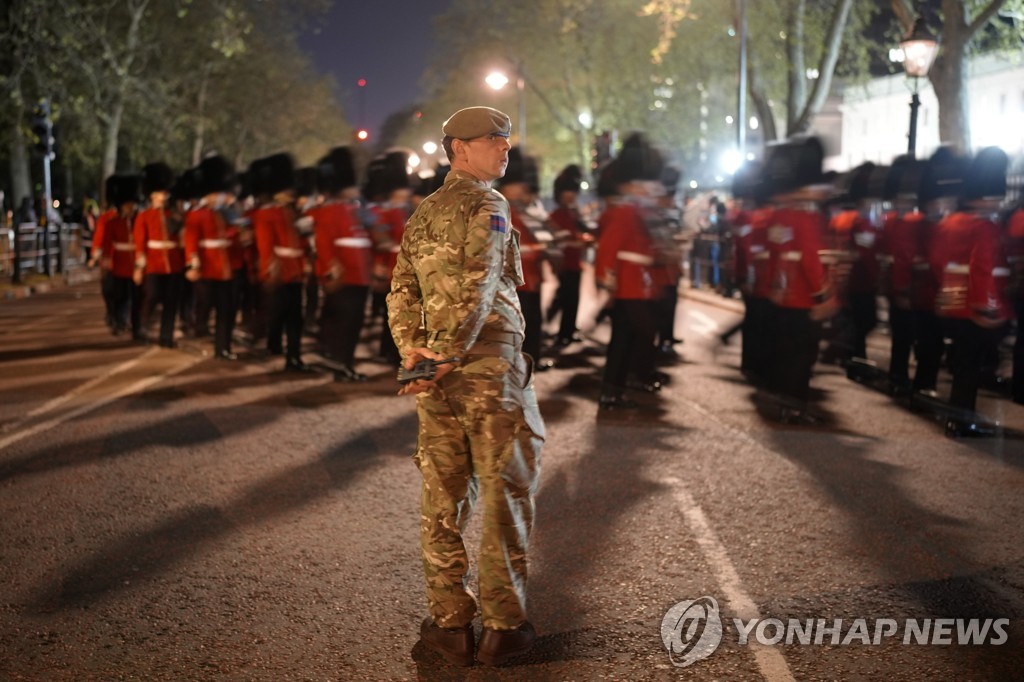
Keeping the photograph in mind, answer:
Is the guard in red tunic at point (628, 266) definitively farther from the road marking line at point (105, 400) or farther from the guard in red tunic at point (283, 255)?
the road marking line at point (105, 400)

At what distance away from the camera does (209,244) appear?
12.5 meters

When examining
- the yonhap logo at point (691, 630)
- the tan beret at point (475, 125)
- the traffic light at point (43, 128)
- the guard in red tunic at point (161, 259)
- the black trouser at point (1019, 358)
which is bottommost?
the yonhap logo at point (691, 630)

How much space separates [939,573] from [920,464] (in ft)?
7.82

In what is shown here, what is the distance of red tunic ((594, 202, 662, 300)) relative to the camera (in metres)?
9.34

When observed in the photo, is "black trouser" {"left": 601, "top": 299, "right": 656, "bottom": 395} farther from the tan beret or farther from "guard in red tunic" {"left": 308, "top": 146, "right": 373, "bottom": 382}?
the tan beret

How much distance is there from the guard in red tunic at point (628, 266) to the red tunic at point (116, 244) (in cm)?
701

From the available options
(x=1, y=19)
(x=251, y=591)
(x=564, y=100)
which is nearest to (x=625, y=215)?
(x=251, y=591)

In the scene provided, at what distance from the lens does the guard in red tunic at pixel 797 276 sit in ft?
28.4

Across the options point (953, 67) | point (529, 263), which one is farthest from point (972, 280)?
point (953, 67)

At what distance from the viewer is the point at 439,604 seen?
4.37 metres

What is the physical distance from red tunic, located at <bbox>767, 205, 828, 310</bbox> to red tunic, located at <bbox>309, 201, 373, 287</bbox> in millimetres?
3913

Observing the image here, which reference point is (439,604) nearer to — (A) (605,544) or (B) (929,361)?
(A) (605,544)

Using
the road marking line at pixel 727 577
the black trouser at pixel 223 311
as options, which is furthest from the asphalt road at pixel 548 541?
the black trouser at pixel 223 311

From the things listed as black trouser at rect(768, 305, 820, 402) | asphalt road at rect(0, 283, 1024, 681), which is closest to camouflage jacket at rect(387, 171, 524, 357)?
asphalt road at rect(0, 283, 1024, 681)
